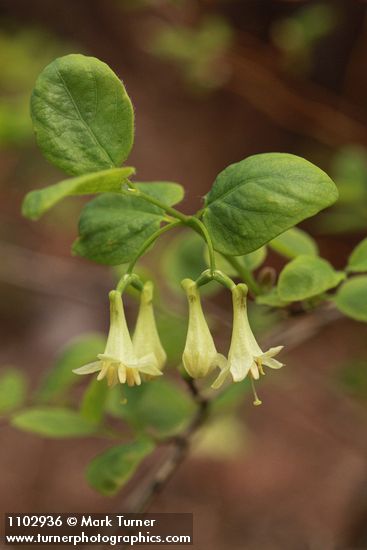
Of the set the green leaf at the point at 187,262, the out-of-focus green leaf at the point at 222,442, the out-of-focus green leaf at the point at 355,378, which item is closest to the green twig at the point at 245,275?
the green leaf at the point at 187,262

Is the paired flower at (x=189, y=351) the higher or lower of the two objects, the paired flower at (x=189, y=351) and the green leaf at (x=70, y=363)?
the higher

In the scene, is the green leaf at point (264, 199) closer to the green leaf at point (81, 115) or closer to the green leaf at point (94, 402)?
the green leaf at point (81, 115)

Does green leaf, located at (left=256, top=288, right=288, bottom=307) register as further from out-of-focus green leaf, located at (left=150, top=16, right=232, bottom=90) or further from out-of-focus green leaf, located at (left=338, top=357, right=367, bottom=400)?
out-of-focus green leaf, located at (left=150, top=16, right=232, bottom=90)

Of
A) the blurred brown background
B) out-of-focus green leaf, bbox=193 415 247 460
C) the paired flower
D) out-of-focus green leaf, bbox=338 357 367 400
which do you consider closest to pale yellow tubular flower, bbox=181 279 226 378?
the paired flower

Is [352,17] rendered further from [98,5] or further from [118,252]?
[118,252]

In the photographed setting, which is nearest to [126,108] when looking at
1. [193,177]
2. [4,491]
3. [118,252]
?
[118,252]

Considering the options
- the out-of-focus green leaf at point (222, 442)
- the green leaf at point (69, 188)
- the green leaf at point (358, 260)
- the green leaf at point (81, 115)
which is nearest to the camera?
the green leaf at point (69, 188)
